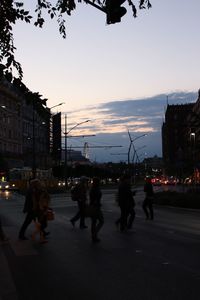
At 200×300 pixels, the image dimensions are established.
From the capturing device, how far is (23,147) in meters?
142

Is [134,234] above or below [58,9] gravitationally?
below

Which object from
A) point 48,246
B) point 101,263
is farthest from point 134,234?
point 101,263

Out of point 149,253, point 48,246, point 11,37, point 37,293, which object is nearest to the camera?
point 11,37

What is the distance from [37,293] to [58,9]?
4075 millimetres

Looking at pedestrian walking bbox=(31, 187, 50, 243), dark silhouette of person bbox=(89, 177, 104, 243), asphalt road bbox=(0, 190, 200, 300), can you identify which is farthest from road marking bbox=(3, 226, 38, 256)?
dark silhouette of person bbox=(89, 177, 104, 243)

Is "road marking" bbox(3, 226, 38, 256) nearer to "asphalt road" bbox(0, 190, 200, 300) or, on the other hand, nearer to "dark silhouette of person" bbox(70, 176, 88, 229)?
"asphalt road" bbox(0, 190, 200, 300)

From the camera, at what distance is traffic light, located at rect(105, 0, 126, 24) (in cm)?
827

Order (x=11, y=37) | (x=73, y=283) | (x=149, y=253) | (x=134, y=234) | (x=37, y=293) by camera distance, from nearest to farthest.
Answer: (x=11, y=37) < (x=37, y=293) < (x=73, y=283) < (x=149, y=253) < (x=134, y=234)

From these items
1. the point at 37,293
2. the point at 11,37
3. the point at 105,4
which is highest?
the point at 105,4

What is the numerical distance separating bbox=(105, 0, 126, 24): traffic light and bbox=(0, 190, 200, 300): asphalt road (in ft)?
12.9

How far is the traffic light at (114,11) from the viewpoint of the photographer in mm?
8273

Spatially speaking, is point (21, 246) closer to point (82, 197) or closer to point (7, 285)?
point (82, 197)

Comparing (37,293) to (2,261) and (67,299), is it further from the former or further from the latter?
(2,261)

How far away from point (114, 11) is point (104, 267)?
488 cm
